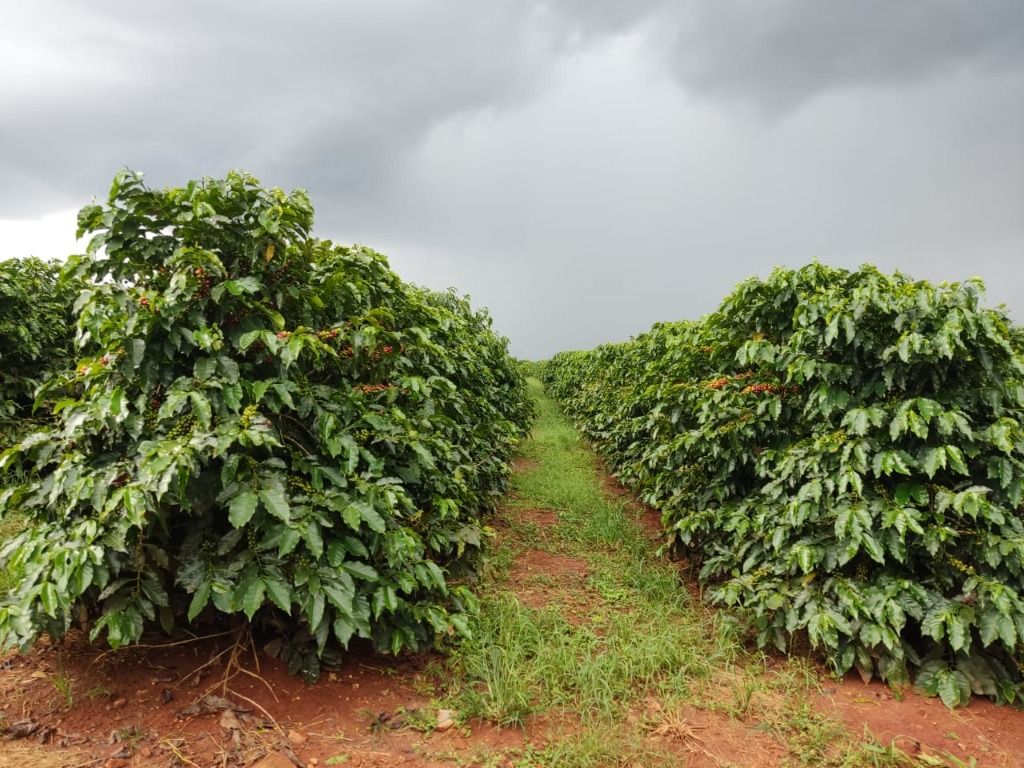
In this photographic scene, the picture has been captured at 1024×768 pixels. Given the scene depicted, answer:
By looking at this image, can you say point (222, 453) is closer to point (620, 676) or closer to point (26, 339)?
point (620, 676)

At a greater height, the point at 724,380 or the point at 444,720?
the point at 724,380

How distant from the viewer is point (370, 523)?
2451mm

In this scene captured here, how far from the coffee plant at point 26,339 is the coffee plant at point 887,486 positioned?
654cm

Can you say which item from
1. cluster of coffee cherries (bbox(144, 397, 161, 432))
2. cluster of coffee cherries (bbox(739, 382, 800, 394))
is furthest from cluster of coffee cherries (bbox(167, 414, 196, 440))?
cluster of coffee cherries (bbox(739, 382, 800, 394))

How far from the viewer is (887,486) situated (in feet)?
10.2

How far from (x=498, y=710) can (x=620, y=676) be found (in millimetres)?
718

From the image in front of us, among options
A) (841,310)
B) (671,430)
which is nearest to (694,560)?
(671,430)

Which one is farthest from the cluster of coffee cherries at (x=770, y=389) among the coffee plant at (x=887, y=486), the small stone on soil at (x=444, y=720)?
the small stone on soil at (x=444, y=720)

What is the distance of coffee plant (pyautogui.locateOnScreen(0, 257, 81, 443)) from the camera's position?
5.84 meters

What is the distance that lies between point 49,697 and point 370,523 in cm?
161

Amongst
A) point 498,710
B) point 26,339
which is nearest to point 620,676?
point 498,710

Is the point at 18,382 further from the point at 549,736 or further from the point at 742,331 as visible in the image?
the point at 742,331

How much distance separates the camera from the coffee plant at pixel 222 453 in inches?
86.7

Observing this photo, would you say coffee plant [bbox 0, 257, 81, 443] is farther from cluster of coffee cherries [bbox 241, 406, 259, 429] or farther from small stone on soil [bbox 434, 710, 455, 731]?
small stone on soil [bbox 434, 710, 455, 731]
